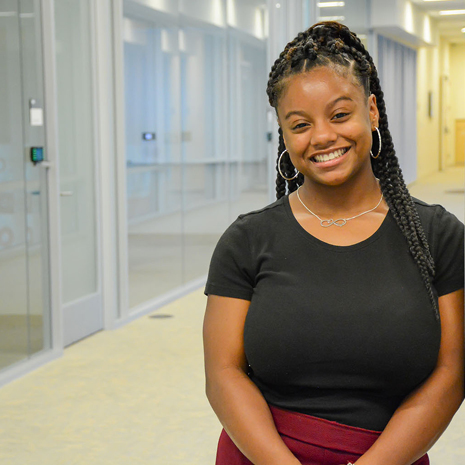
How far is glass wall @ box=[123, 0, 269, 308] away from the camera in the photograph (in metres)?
5.34

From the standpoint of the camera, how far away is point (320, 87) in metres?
1.36

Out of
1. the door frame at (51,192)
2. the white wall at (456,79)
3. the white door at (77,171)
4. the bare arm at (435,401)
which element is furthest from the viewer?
the white wall at (456,79)

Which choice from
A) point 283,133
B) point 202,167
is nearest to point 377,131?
point 283,133

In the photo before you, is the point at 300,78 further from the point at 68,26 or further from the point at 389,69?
the point at 389,69

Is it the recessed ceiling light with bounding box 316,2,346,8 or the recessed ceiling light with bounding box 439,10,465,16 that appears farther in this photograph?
the recessed ceiling light with bounding box 439,10,465,16

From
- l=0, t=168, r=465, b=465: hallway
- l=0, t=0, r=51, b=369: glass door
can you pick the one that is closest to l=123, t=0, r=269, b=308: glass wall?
l=0, t=168, r=465, b=465: hallway

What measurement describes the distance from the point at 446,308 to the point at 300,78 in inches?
18.6

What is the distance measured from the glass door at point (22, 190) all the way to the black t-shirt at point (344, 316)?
2687 millimetres

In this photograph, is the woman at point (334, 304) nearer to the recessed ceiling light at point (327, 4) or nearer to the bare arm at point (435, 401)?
the bare arm at point (435, 401)

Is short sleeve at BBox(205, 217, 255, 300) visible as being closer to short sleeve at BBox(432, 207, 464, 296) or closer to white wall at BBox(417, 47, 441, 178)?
short sleeve at BBox(432, 207, 464, 296)

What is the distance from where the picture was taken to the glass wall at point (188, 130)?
17.5 ft

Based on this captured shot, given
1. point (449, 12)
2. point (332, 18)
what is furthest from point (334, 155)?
point (449, 12)

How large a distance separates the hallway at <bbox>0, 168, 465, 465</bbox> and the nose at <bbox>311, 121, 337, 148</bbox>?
117 cm

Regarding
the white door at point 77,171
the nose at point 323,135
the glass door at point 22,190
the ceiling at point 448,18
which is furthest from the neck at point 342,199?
the ceiling at point 448,18
